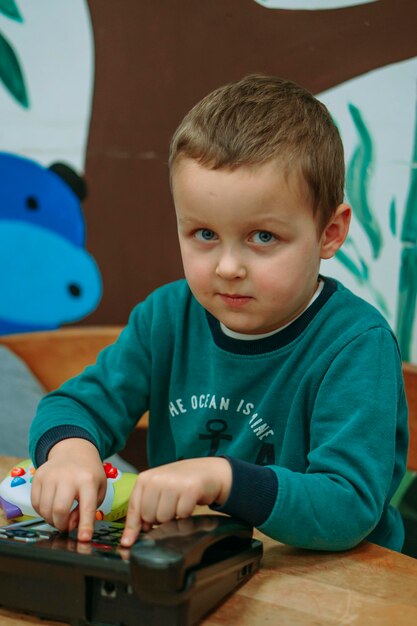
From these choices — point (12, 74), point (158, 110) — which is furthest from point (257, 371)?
point (12, 74)

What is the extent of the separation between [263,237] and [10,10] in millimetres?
1219

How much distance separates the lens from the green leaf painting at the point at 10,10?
1.81 metres

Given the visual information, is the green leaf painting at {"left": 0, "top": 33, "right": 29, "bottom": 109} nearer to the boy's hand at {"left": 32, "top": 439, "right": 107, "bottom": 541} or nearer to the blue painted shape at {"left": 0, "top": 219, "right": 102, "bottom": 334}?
the blue painted shape at {"left": 0, "top": 219, "right": 102, "bottom": 334}

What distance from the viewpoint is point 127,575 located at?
0.62 metres

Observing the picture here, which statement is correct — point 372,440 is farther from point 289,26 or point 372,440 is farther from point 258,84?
point 289,26

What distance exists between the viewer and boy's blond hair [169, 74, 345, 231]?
0.85 metres

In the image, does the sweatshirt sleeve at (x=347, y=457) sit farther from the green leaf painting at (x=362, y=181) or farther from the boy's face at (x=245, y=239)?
the green leaf painting at (x=362, y=181)

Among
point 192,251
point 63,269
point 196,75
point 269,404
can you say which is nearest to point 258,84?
point 192,251

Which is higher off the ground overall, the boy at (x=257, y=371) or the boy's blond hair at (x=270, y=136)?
the boy's blond hair at (x=270, y=136)

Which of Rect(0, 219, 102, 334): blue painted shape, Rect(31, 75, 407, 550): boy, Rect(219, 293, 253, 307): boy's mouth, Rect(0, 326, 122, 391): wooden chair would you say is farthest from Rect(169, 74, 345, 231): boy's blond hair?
Rect(0, 219, 102, 334): blue painted shape

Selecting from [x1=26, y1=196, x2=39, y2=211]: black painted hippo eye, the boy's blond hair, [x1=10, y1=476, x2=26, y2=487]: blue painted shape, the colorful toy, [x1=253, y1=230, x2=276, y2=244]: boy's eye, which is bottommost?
the colorful toy

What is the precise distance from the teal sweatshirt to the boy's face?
8 cm

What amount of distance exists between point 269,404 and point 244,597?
32cm

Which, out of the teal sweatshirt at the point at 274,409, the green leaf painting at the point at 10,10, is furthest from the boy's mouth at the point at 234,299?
the green leaf painting at the point at 10,10
